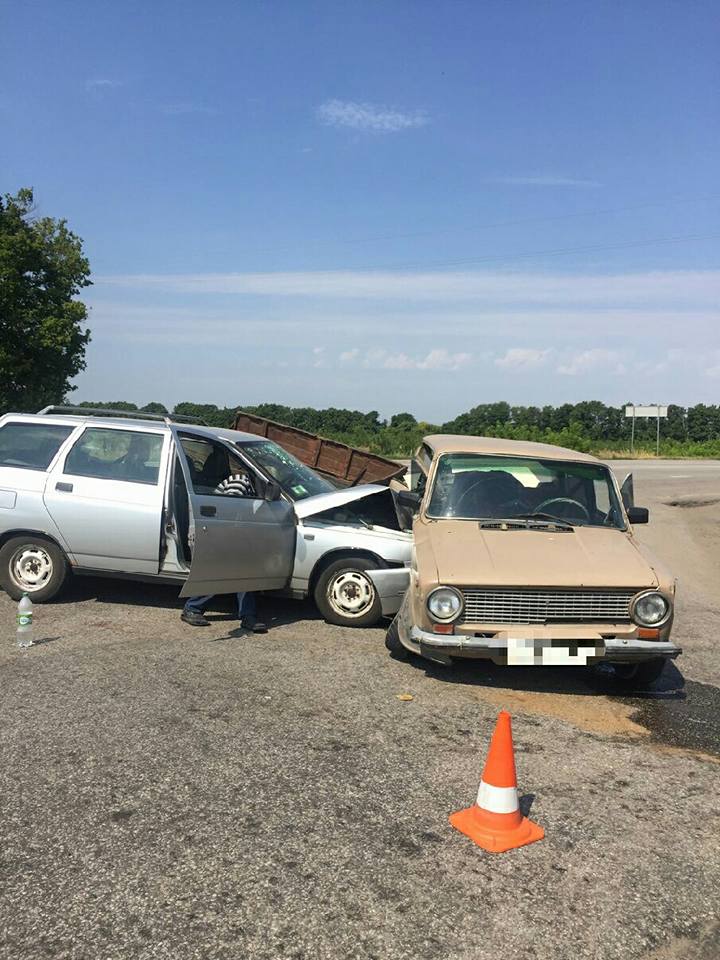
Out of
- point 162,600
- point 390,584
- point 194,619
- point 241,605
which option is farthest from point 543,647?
point 162,600

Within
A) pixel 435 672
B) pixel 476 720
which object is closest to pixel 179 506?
pixel 435 672

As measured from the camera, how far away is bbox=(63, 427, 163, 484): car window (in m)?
7.63

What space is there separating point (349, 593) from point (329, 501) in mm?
924

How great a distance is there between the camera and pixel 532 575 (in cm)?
551

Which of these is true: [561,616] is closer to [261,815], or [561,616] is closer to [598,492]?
[598,492]

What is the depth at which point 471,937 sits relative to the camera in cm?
292

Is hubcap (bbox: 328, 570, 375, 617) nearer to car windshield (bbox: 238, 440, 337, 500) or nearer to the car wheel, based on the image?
car windshield (bbox: 238, 440, 337, 500)

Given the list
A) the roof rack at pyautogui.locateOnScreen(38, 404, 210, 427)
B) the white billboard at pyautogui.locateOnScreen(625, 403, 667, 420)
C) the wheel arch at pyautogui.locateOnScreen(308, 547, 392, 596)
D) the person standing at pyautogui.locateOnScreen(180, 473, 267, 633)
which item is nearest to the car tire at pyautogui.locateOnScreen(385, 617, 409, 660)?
the wheel arch at pyautogui.locateOnScreen(308, 547, 392, 596)

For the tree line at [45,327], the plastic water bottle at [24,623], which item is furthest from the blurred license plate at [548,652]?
the tree line at [45,327]

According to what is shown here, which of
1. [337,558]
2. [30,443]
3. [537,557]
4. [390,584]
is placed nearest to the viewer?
[537,557]

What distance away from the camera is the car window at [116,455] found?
7633 millimetres

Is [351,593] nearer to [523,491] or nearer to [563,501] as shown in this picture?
[523,491]

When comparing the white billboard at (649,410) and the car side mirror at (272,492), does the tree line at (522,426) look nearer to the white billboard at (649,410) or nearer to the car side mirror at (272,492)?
the white billboard at (649,410)

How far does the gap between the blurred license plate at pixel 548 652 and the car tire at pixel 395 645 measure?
1061 mm
